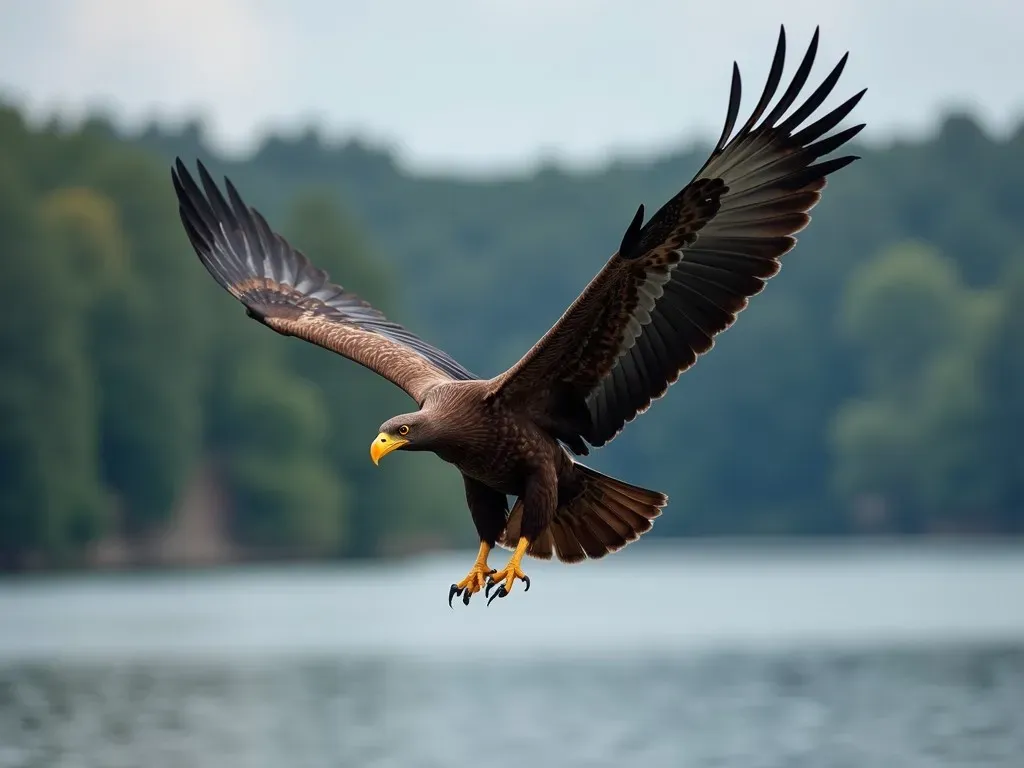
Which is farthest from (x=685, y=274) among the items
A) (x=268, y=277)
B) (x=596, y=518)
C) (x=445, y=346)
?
(x=445, y=346)

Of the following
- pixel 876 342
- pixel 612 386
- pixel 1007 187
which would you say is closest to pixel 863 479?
pixel 876 342

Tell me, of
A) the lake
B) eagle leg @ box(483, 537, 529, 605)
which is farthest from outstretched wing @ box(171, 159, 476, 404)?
the lake

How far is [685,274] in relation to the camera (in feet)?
42.9

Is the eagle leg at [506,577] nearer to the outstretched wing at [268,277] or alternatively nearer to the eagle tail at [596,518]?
the eagle tail at [596,518]

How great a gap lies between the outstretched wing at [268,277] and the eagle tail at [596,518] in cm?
168

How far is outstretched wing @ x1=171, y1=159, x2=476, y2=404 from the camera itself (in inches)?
623

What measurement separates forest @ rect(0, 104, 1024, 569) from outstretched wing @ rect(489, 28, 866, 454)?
4553 cm

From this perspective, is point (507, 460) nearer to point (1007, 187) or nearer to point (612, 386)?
point (612, 386)

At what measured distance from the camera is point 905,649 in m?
41.3

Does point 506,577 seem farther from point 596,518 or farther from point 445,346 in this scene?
point 445,346

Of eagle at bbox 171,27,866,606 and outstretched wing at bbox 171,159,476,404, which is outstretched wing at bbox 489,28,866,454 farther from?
outstretched wing at bbox 171,159,476,404

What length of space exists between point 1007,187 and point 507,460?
378 ft

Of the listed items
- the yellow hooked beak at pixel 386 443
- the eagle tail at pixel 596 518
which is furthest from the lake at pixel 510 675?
the yellow hooked beak at pixel 386 443

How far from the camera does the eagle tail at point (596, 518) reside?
14.1 m
